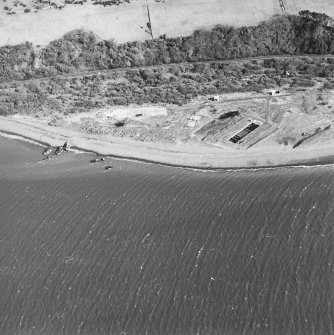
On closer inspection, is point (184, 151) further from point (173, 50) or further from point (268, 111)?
point (173, 50)

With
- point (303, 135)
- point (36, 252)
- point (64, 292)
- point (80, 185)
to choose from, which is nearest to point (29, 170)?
point (80, 185)

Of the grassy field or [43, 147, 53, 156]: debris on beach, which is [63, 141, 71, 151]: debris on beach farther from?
the grassy field

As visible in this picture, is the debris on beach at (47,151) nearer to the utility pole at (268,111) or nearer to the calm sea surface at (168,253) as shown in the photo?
the calm sea surface at (168,253)

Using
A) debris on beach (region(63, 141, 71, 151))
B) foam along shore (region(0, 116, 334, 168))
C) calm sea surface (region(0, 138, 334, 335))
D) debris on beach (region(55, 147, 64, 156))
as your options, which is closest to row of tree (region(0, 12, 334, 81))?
foam along shore (region(0, 116, 334, 168))

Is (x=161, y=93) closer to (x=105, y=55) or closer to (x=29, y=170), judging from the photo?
(x=105, y=55)

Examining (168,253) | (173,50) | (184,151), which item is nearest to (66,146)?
(184,151)
